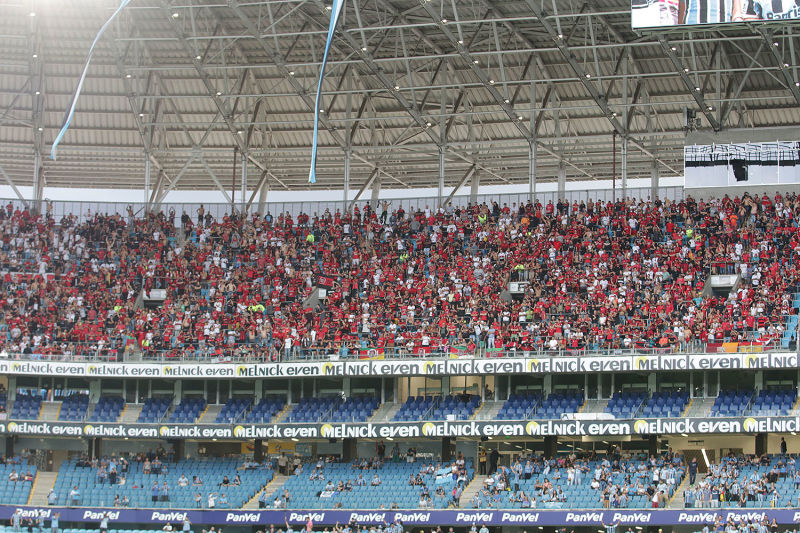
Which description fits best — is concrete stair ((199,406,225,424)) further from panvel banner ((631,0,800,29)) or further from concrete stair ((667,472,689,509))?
panvel banner ((631,0,800,29))

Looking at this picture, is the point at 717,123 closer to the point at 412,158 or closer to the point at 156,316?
the point at 412,158

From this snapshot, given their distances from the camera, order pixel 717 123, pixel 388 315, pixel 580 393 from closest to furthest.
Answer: pixel 580 393
pixel 388 315
pixel 717 123

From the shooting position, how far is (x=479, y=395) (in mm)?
50688

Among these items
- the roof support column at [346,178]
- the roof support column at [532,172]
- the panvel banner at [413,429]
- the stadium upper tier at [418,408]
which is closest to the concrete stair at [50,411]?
the stadium upper tier at [418,408]

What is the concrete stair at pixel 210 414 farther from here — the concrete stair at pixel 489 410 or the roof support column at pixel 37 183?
the roof support column at pixel 37 183

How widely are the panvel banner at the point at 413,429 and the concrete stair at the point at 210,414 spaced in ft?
2.89

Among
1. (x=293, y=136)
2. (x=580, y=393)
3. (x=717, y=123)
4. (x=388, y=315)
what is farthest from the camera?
(x=293, y=136)

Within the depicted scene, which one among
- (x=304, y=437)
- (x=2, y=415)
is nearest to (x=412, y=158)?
(x=304, y=437)

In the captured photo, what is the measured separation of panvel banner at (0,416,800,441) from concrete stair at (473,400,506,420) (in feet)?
2.64

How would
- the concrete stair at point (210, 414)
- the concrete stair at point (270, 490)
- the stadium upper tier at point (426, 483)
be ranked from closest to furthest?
the stadium upper tier at point (426, 483) → the concrete stair at point (270, 490) → the concrete stair at point (210, 414)

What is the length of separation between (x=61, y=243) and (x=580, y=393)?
1111 inches

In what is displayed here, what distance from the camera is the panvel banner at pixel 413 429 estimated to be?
4519cm

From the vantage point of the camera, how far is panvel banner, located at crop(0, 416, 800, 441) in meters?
45.2

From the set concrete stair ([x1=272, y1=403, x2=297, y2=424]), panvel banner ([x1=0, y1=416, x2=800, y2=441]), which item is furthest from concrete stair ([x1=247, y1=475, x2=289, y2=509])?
concrete stair ([x1=272, y1=403, x2=297, y2=424])
